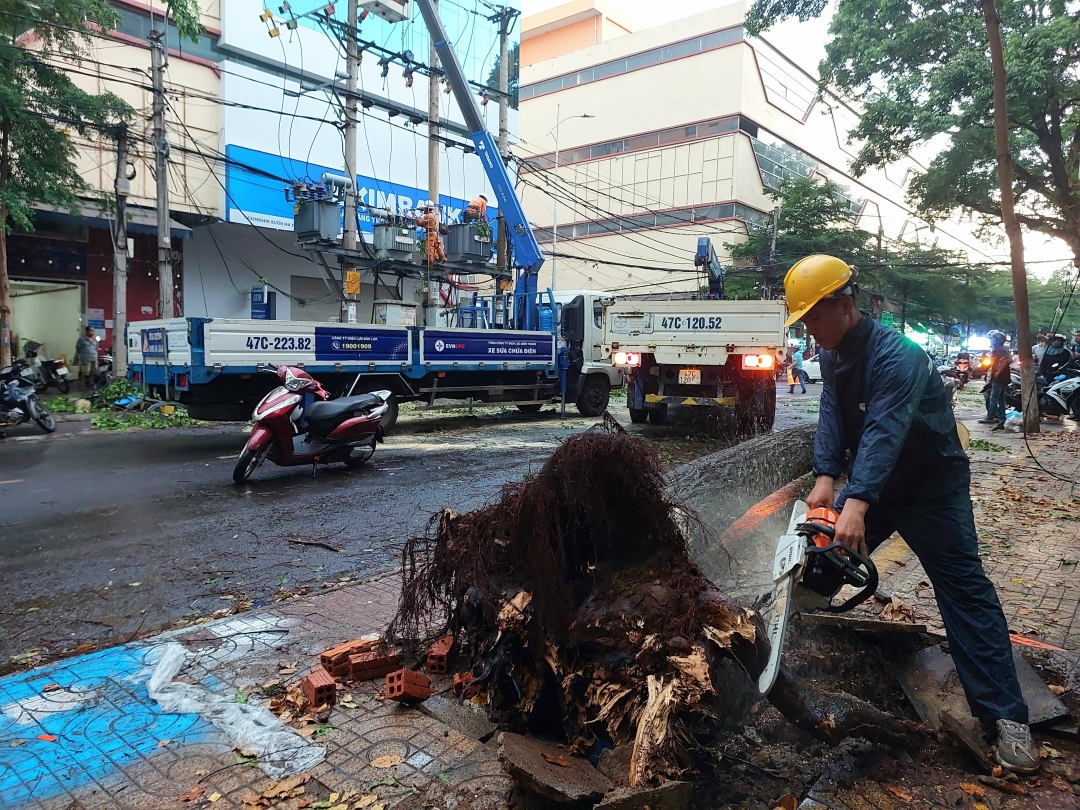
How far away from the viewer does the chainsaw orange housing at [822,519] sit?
8.16 ft

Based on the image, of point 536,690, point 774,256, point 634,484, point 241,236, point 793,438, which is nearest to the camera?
point 536,690

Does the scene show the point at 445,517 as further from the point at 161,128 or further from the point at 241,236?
the point at 241,236

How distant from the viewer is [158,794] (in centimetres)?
225

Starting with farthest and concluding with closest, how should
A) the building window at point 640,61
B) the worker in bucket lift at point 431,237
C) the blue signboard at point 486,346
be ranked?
1. the building window at point 640,61
2. the worker in bucket lift at point 431,237
3. the blue signboard at point 486,346

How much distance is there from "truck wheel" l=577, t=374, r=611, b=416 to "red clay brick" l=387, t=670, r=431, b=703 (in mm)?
11763

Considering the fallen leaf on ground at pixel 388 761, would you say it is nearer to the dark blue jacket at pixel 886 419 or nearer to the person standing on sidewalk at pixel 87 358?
the dark blue jacket at pixel 886 419

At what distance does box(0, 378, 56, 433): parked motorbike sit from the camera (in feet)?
34.8

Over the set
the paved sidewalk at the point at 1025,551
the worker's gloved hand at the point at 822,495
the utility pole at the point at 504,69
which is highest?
the utility pole at the point at 504,69

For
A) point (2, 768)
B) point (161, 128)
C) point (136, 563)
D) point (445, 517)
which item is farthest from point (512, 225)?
point (2, 768)

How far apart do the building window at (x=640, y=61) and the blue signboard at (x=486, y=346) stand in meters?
31.2

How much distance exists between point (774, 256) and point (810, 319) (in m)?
29.0

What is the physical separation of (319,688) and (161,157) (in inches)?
574

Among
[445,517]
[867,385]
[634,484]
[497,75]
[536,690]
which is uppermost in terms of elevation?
[497,75]

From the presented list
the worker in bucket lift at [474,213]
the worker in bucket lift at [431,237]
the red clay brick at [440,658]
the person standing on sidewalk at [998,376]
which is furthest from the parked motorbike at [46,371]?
the person standing on sidewalk at [998,376]
